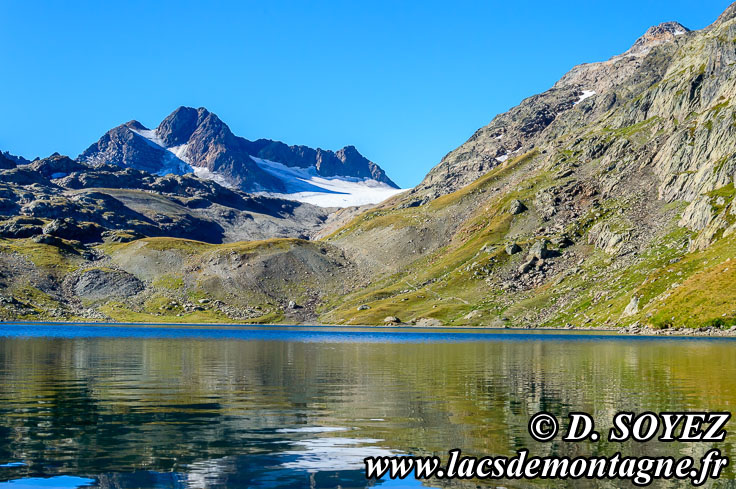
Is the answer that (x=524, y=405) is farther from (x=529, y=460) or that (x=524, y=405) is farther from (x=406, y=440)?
(x=529, y=460)

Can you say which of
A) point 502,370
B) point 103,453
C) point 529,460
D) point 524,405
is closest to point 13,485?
point 103,453

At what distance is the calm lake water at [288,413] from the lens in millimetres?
24219

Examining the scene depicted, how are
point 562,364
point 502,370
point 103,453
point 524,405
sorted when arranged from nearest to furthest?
1. point 103,453
2. point 524,405
3. point 502,370
4. point 562,364

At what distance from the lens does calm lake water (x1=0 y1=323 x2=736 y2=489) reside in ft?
79.5

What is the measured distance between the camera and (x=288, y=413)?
38.2 meters

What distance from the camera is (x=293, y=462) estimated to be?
83.2 ft

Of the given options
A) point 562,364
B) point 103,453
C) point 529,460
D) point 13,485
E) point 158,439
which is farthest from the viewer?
point 562,364

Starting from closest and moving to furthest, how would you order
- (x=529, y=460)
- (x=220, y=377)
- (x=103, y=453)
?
(x=529, y=460) → (x=103, y=453) → (x=220, y=377)

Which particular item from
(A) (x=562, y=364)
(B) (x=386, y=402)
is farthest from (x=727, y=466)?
(A) (x=562, y=364)

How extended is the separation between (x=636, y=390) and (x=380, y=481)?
1281 inches

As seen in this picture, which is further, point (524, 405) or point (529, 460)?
point (524, 405)

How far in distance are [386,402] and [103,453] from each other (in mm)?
20523

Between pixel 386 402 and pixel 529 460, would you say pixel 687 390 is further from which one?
pixel 529 460

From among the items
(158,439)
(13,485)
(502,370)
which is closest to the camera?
(13,485)
